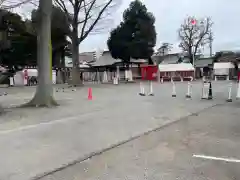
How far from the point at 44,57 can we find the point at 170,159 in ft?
29.8

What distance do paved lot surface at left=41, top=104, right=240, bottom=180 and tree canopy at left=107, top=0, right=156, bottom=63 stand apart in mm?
33282

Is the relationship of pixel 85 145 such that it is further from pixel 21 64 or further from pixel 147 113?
pixel 21 64

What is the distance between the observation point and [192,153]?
218 inches

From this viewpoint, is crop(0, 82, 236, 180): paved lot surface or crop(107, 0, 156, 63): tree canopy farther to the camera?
crop(107, 0, 156, 63): tree canopy

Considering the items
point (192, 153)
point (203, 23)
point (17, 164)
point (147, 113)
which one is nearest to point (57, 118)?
point (147, 113)

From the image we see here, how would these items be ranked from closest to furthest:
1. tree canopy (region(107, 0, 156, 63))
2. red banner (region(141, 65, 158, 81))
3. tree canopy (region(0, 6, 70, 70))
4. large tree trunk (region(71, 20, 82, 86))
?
large tree trunk (region(71, 20, 82, 86)), tree canopy (region(0, 6, 70, 70)), tree canopy (region(107, 0, 156, 63)), red banner (region(141, 65, 158, 81))

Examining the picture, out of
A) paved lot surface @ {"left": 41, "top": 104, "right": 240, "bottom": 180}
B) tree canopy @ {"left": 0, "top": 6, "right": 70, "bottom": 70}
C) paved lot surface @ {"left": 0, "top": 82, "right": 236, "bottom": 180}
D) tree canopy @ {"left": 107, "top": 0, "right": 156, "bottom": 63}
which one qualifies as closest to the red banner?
tree canopy @ {"left": 107, "top": 0, "right": 156, "bottom": 63}

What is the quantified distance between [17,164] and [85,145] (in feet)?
5.25

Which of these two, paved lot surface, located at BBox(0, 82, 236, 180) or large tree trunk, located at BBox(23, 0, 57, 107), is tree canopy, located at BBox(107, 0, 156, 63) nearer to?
large tree trunk, located at BBox(23, 0, 57, 107)

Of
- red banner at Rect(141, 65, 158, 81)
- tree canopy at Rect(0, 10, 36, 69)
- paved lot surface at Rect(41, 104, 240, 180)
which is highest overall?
tree canopy at Rect(0, 10, 36, 69)

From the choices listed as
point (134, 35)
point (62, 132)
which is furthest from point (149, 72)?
point (62, 132)

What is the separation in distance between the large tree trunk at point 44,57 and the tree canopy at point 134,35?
91.6 feet

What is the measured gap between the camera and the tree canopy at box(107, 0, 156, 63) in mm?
40562

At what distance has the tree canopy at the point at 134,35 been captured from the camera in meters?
40.6
